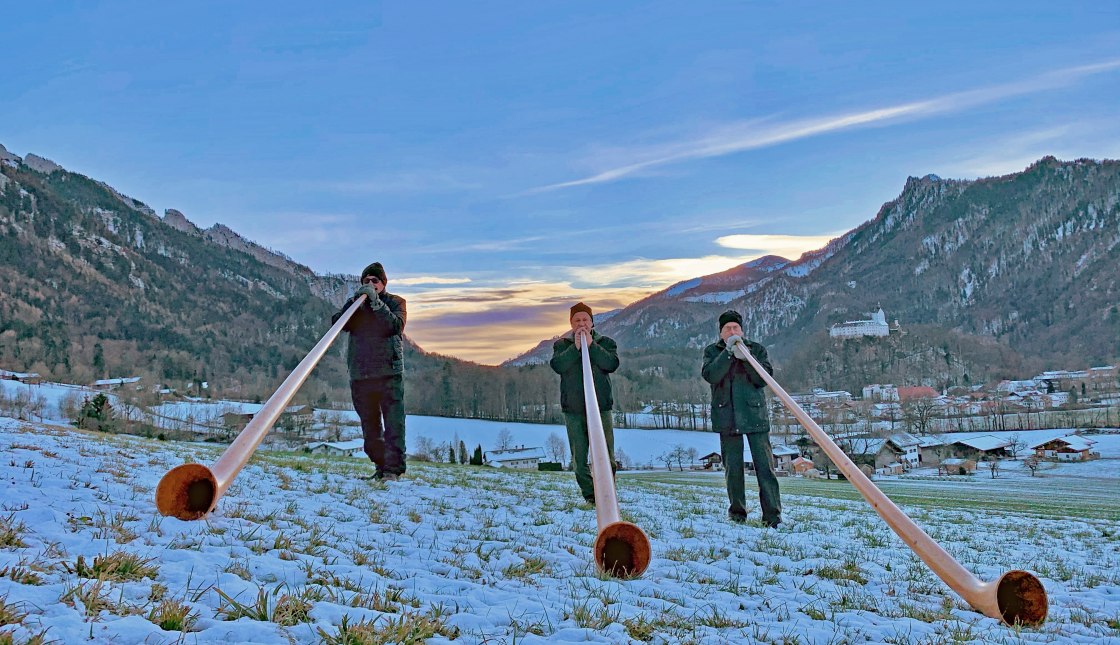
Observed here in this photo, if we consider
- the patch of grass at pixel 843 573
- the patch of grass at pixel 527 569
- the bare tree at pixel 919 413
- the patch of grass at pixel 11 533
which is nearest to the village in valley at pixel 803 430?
the bare tree at pixel 919 413

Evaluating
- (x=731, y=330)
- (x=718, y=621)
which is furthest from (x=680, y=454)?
(x=718, y=621)

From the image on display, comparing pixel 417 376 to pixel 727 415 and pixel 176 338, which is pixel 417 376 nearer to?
pixel 176 338

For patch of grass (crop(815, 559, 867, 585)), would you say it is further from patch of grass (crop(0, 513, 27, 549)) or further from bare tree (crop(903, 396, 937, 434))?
bare tree (crop(903, 396, 937, 434))

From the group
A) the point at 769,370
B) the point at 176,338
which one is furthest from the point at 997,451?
the point at 176,338

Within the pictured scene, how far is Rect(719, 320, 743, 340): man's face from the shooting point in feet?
29.0

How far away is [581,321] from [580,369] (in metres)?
0.64

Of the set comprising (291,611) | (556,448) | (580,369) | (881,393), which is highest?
(580,369)

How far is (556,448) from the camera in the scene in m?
82.6

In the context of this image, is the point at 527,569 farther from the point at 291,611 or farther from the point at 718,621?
the point at 291,611

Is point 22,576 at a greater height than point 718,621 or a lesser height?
greater

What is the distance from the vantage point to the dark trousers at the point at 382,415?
979cm

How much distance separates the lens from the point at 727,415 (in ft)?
29.1

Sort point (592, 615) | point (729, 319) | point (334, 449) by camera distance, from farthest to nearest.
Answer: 1. point (334, 449)
2. point (729, 319)
3. point (592, 615)

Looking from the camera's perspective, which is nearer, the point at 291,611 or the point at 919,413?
the point at 291,611
